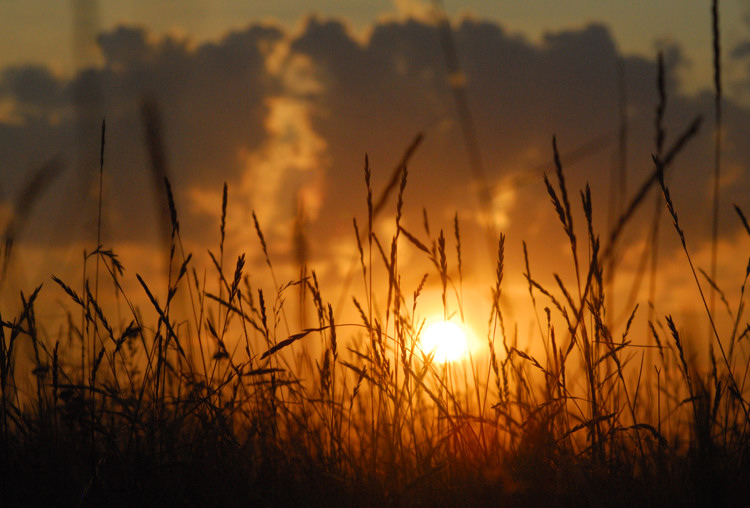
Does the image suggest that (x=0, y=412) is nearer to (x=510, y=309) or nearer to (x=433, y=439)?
(x=433, y=439)

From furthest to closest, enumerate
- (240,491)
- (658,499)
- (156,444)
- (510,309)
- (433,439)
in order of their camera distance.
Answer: (510,309)
(433,439)
(156,444)
(240,491)
(658,499)

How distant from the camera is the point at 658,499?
1.58m

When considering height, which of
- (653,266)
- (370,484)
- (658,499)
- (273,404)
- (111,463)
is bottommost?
(658,499)

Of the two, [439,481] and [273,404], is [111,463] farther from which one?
[439,481]

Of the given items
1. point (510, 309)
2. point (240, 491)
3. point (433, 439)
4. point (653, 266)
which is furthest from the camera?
point (510, 309)

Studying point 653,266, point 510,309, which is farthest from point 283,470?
point 653,266

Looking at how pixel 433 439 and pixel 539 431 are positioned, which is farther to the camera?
pixel 433 439

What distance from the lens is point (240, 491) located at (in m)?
1.72

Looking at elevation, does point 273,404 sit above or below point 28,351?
below

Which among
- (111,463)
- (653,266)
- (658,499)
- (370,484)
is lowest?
(658,499)

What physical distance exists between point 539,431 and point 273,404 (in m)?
0.80

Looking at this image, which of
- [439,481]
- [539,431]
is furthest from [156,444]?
[539,431]

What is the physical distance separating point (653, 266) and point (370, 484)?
127cm

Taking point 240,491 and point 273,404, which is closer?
point 240,491
